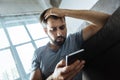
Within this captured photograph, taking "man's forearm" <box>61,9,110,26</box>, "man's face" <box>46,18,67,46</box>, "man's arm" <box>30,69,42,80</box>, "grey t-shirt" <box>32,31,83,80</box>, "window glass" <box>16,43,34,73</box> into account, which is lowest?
"window glass" <box>16,43,34,73</box>

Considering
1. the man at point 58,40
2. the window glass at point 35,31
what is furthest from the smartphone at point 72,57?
the window glass at point 35,31

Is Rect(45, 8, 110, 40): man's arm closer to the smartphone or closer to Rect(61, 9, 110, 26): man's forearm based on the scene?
Rect(61, 9, 110, 26): man's forearm

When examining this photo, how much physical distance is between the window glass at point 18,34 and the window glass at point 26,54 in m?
0.10

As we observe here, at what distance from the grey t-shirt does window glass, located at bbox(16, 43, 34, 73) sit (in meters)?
1.19

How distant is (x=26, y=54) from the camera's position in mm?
2646

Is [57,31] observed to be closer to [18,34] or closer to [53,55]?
[53,55]

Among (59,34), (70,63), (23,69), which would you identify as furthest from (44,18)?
(23,69)

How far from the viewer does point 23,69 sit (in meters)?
2.44

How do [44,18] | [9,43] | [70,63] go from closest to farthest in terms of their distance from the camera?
[70,63] < [44,18] < [9,43]

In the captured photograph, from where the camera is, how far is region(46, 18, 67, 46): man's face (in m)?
1.33

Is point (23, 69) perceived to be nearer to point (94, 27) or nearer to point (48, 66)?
point (48, 66)

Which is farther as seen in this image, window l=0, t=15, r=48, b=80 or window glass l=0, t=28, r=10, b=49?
window glass l=0, t=28, r=10, b=49

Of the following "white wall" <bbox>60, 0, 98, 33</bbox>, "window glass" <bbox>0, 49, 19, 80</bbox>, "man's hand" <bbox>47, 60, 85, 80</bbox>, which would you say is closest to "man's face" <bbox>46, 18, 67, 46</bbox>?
"man's hand" <bbox>47, 60, 85, 80</bbox>

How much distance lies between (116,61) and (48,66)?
0.50 meters
